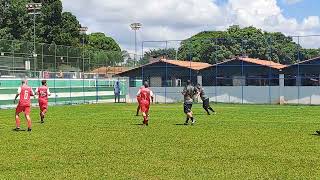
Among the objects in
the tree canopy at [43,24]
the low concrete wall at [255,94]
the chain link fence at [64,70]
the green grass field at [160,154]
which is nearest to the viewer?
the green grass field at [160,154]

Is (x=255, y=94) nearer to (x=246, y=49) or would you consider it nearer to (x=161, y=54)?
(x=246, y=49)

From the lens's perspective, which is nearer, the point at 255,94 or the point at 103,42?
the point at 255,94

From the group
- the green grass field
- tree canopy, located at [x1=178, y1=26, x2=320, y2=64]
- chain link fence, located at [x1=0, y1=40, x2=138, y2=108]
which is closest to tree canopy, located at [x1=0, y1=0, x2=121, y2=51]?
chain link fence, located at [x1=0, y1=40, x2=138, y2=108]

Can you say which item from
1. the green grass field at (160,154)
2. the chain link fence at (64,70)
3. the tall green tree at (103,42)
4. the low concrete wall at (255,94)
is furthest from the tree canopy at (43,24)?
the green grass field at (160,154)

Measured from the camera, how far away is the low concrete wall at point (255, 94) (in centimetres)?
5075

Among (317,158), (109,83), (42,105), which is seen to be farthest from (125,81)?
(317,158)

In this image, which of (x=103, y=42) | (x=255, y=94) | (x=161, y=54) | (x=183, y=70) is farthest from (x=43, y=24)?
(x=103, y=42)

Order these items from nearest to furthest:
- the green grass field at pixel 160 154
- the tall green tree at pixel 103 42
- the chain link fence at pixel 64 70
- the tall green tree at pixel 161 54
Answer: the green grass field at pixel 160 154
the chain link fence at pixel 64 70
the tall green tree at pixel 161 54
the tall green tree at pixel 103 42

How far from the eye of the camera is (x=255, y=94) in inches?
2089

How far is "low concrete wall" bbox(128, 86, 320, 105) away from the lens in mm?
50750

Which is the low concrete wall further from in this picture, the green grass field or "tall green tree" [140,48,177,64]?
the green grass field

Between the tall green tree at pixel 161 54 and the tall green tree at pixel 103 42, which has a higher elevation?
the tall green tree at pixel 103 42

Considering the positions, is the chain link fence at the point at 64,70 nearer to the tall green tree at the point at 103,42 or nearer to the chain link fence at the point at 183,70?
the chain link fence at the point at 183,70

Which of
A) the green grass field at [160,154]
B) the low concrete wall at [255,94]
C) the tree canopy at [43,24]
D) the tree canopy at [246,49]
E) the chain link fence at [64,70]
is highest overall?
the tree canopy at [43,24]
